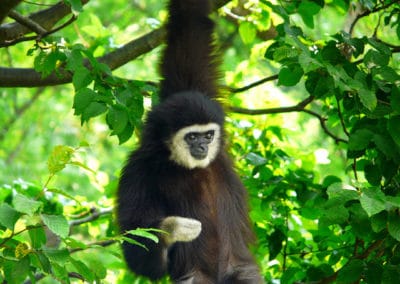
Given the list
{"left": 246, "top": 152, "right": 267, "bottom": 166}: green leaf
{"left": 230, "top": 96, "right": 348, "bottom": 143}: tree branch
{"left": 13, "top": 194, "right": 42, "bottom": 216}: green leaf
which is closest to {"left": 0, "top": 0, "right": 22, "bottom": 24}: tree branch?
{"left": 13, "top": 194, "right": 42, "bottom": 216}: green leaf

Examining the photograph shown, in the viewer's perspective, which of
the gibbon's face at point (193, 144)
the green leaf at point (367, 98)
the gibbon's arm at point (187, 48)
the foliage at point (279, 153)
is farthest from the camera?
the gibbon's arm at point (187, 48)

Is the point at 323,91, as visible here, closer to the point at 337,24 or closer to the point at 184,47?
the point at 184,47

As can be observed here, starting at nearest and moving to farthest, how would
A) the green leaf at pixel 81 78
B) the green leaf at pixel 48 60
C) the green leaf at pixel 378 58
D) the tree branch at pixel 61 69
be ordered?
the green leaf at pixel 378 58 < the green leaf at pixel 81 78 < the green leaf at pixel 48 60 < the tree branch at pixel 61 69

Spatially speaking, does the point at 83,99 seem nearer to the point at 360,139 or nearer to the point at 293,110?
the point at 360,139

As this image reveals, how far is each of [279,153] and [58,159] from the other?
3491 millimetres

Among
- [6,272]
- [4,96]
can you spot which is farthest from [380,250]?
[4,96]

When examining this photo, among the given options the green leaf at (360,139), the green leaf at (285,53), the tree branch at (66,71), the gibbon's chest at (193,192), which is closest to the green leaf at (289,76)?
the green leaf at (285,53)

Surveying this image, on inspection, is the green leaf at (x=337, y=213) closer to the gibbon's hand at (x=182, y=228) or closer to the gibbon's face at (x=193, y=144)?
the gibbon's hand at (x=182, y=228)

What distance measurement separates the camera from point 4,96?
15672 millimetres

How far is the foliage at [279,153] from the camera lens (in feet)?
15.0

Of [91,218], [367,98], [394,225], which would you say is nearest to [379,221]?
[394,225]

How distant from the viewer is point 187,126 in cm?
686

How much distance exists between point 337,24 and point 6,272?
542 inches

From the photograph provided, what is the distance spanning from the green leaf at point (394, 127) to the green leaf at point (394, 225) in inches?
19.8
